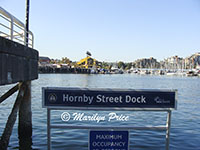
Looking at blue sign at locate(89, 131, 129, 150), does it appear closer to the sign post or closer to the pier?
the sign post

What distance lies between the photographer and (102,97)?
188 inches

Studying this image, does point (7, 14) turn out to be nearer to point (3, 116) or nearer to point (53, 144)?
point (53, 144)

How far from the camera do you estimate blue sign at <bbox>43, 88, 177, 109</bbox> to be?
4750mm

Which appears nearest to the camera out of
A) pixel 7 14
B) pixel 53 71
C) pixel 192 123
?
pixel 7 14

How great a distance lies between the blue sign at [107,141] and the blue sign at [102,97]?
63 cm

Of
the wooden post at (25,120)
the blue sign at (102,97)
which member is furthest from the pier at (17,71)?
the blue sign at (102,97)

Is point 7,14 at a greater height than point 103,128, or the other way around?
point 7,14

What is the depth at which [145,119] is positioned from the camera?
51.9ft

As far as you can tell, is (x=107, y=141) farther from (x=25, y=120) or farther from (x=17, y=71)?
(x=25, y=120)

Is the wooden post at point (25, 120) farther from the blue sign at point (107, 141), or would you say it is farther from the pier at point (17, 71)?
the blue sign at point (107, 141)

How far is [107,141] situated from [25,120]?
6.02 m

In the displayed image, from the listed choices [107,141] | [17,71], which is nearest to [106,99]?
[107,141]

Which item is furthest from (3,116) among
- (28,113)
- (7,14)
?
(7,14)

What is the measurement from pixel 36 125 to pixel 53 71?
167247 mm
